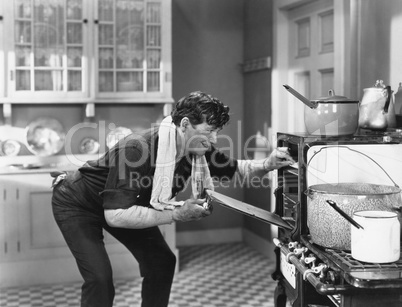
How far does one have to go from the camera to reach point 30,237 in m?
4.74

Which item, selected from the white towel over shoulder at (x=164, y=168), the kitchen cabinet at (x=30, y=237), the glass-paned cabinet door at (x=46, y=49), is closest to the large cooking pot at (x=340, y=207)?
the white towel over shoulder at (x=164, y=168)

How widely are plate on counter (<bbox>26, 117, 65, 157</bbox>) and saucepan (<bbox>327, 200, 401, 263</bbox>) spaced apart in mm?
3508

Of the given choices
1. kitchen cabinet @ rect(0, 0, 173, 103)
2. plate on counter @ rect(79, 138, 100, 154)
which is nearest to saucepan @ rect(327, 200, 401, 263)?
kitchen cabinet @ rect(0, 0, 173, 103)

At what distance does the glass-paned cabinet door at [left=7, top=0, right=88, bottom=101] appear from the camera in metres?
4.87

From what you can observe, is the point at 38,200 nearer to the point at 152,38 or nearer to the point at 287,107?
the point at 152,38

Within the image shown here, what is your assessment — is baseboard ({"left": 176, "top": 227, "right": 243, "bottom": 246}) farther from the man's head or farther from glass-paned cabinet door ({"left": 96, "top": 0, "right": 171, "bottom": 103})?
the man's head

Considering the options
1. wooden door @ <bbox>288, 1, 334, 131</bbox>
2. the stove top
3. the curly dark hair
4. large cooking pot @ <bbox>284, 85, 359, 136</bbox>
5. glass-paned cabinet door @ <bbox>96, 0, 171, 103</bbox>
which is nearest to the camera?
the stove top

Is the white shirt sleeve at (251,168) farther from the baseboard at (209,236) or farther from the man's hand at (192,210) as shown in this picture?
the baseboard at (209,236)

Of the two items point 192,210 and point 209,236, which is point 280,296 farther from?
point 209,236

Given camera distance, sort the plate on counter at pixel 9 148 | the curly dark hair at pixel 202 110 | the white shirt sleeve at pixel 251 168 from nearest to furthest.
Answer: the curly dark hair at pixel 202 110 < the white shirt sleeve at pixel 251 168 < the plate on counter at pixel 9 148

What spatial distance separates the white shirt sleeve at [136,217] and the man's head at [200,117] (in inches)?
16.3

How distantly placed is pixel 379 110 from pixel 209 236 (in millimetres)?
3404

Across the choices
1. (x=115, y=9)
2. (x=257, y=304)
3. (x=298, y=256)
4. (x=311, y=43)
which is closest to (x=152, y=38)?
(x=115, y=9)

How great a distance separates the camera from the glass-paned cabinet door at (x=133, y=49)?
505 cm
